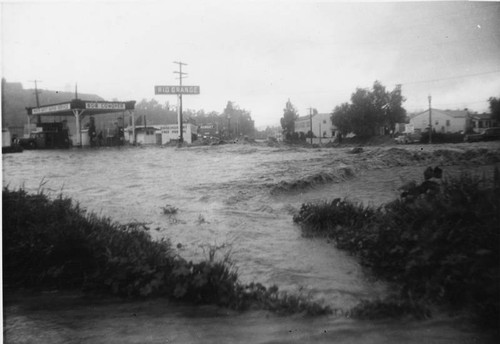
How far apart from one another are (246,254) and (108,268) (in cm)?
209

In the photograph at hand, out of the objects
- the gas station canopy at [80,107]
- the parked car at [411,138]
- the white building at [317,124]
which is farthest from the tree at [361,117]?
the gas station canopy at [80,107]

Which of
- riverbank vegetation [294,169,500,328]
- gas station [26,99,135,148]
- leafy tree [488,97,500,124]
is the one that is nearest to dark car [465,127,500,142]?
leafy tree [488,97,500,124]

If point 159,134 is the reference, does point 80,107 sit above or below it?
above

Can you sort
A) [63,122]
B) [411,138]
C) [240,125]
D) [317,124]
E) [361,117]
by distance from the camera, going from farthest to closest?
1. [240,125]
2. [317,124]
3. [361,117]
4. [63,122]
5. [411,138]

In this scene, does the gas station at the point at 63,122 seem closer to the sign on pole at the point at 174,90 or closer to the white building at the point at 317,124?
the sign on pole at the point at 174,90

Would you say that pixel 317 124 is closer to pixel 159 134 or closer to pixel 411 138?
pixel 159 134

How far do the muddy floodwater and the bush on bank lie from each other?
169 mm

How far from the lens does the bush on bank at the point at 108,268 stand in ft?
12.6

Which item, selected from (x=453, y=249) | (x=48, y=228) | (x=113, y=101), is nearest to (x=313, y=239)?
(x=453, y=249)

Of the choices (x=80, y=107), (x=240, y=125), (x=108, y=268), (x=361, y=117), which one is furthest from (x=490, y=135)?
(x=240, y=125)

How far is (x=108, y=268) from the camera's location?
4.23 metres

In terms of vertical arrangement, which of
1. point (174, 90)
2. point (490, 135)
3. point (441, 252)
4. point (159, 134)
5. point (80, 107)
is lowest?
point (441, 252)

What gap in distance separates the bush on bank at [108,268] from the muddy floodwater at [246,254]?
0.55 ft

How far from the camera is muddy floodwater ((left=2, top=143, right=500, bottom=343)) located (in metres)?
3.31
